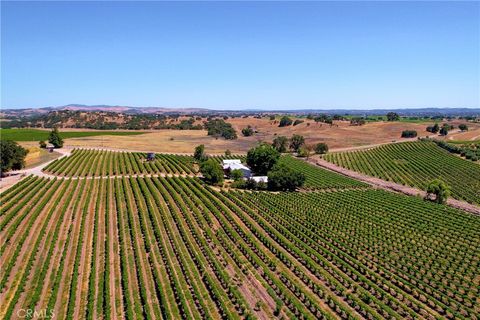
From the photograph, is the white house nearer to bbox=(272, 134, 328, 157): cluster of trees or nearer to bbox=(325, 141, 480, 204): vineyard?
bbox=(325, 141, 480, 204): vineyard

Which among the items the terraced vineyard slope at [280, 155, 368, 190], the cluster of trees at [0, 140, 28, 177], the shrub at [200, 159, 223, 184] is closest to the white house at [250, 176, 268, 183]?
the shrub at [200, 159, 223, 184]

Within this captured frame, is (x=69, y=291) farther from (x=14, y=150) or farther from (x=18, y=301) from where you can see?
(x=14, y=150)

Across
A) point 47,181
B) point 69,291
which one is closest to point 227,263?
point 69,291

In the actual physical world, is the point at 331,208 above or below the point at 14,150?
below

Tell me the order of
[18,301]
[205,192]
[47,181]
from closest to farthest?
[18,301], [205,192], [47,181]

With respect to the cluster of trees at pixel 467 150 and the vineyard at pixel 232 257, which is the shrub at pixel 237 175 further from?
Result: the cluster of trees at pixel 467 150

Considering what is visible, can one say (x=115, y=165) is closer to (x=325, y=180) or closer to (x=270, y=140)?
(x=325, y=180)

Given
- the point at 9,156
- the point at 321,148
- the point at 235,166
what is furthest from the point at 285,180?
the point at 9,156
